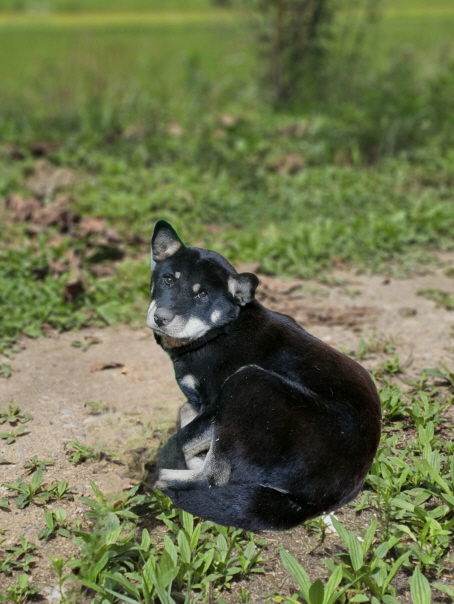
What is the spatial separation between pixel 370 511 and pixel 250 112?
8.55 meters

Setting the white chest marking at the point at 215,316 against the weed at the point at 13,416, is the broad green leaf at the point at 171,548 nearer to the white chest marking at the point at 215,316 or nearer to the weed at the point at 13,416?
the white chest marking at the point at 215,316

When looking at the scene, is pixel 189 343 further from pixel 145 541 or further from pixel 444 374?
pixel 444 374

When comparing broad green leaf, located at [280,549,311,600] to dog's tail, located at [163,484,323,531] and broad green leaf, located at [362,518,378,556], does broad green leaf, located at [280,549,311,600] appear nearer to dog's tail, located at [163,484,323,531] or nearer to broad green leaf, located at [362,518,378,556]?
dog's tail, located at [163,484,323,531]

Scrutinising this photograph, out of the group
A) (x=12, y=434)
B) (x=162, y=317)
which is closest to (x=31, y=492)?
(x=12, y=434)

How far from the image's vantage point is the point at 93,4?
23625 millimetres

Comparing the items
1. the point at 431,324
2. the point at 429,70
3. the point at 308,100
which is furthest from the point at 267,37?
the point at 431,324

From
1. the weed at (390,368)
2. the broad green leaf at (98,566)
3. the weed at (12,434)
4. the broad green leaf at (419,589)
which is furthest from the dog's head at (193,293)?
the weed at (390,368)

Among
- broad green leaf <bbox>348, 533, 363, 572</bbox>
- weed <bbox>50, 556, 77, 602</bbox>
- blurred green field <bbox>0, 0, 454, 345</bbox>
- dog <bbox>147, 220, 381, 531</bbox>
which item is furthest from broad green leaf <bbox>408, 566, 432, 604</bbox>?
blurred green field <bbox>0, 0, 454, 345</bbox>

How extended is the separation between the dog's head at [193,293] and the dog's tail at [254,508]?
75cm

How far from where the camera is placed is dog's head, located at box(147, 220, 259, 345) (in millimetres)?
3527

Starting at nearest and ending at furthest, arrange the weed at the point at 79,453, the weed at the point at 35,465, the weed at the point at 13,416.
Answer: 1. the weed at the point at 35,465
2. the weed at the point at 79,453
3. the weed at the point at 13,416

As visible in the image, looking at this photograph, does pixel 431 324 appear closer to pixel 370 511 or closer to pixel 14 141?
pixel 370 511

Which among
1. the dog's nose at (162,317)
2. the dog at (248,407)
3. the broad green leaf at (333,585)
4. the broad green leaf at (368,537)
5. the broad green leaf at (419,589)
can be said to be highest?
the dog's nose at (162,317)

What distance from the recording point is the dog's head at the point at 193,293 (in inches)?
139
